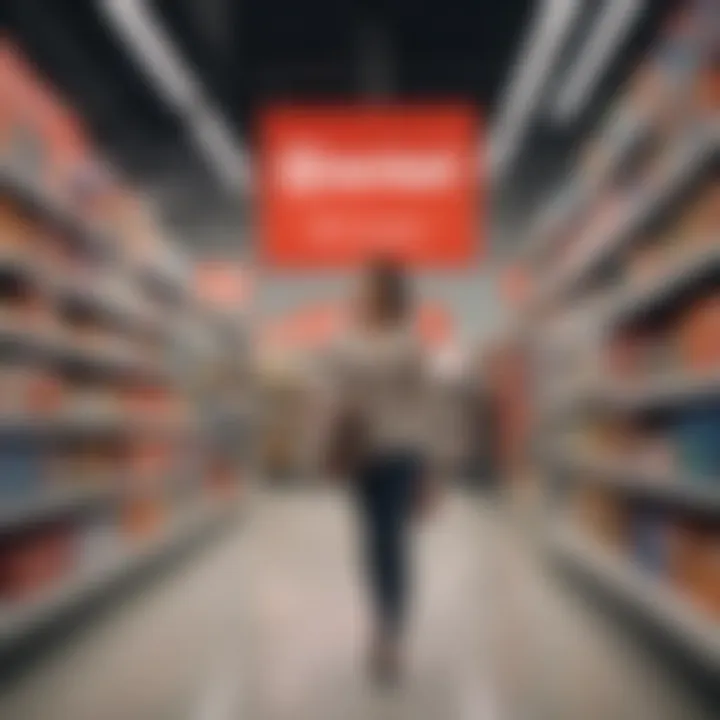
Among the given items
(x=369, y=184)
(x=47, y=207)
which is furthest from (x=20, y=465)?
(x=369, y=184)

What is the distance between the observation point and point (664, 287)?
13.7 feet

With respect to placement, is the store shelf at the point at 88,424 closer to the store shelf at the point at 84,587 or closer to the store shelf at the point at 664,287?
the store shelf at the point at 84,587

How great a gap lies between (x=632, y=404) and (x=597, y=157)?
1618 mm

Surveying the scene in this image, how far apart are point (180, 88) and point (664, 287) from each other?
7088 millimetres

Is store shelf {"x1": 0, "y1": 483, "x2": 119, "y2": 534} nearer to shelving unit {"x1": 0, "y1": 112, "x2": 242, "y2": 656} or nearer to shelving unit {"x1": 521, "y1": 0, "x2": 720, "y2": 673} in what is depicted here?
shelving unit {"x1": 0, "y1": 112, "x2": 242, "y2": 656}

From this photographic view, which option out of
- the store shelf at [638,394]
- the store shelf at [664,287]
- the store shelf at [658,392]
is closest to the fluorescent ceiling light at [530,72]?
the store shelf at [638,394]

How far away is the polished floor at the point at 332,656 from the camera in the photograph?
10.9ft

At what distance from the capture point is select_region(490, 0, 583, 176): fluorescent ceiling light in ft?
25.3

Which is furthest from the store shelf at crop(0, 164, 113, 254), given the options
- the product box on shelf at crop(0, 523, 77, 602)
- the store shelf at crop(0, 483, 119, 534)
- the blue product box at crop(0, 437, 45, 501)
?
the product box on shelf at crop(0, 523, 77, 602)

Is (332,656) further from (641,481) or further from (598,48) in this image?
(598,48)

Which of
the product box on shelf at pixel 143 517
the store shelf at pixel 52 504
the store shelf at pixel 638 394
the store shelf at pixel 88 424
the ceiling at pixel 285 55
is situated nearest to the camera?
the store shelf at pixel 638 394

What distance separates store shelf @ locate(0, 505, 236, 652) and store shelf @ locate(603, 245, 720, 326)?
8.73 ft

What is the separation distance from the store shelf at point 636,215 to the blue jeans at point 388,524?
1396mm

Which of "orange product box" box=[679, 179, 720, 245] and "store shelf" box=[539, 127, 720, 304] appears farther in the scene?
"orange product box" box=[679, 179, 720, 245]
